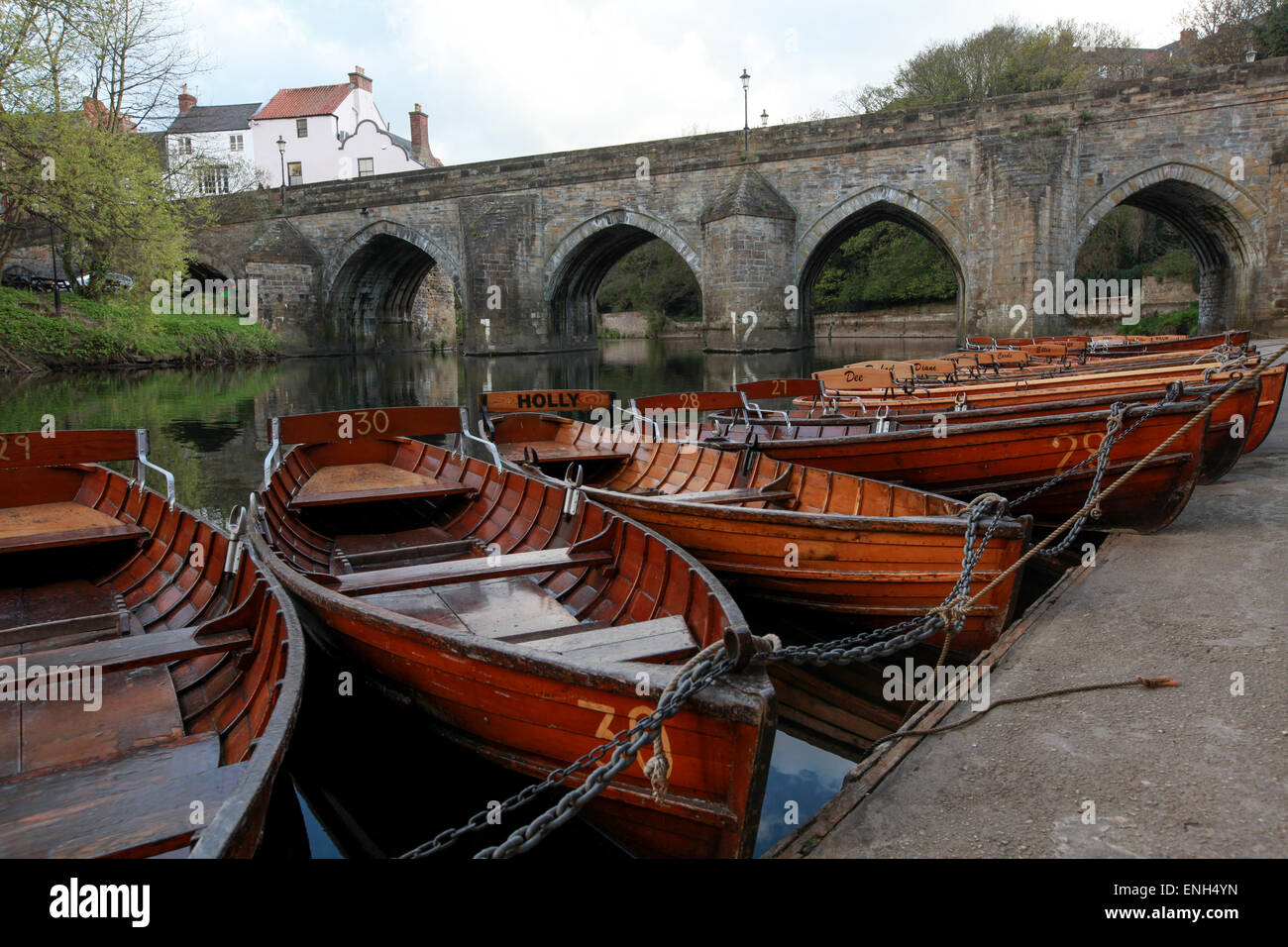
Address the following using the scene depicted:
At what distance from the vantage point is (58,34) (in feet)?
65.6

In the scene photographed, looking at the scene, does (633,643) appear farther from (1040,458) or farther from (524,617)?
(1040,458)

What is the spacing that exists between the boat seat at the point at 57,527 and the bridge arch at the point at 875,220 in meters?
20.9

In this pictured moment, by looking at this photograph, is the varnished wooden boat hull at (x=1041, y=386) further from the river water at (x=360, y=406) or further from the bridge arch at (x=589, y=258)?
the bridge arch at (x=589, y=258)

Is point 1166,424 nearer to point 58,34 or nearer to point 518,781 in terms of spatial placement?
point 518,781

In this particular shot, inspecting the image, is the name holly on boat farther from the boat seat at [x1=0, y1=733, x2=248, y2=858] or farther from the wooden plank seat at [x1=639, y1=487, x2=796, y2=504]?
the wooden plank seat at [x1=639, y1=487, x2=796, y2=504]

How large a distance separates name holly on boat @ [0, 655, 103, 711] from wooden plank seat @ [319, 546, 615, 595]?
105 centimetres

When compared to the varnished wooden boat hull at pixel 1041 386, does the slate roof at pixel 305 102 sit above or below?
above

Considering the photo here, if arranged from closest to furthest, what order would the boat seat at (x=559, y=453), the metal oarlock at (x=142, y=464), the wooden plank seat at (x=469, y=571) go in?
the wooden plank seat at (x=469, y=571) → the metal oarlock at (x=142, y=464) → the boat seat at (x=559, y=453)

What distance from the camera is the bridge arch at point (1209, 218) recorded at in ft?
65.8

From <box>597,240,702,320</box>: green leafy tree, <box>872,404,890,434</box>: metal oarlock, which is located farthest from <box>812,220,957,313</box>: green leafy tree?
<box>872,404,890,434</box>: metal oarlock

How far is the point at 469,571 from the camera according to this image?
4.15m


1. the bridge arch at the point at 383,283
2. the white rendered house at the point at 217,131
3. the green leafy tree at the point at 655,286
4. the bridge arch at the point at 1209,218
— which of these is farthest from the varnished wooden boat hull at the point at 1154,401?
the white rendered house at the point at 217,131

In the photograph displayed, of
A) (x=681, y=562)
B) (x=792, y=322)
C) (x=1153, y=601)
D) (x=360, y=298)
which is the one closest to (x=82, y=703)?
(x=681, y=562)
